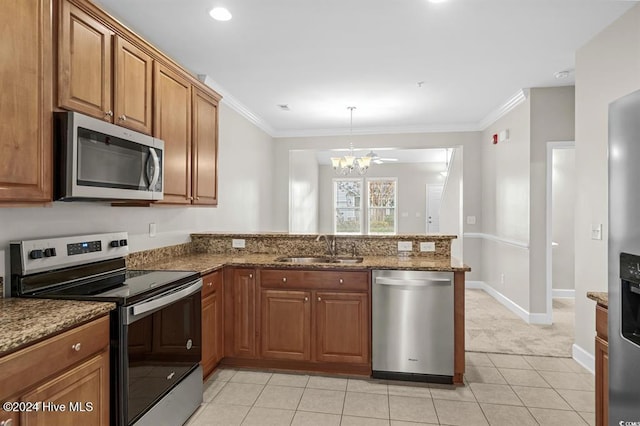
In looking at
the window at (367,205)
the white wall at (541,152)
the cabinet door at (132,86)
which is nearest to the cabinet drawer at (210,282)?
the cabinet door at (132,86)

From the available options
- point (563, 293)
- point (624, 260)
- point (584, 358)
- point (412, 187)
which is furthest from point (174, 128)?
point (412, 187)

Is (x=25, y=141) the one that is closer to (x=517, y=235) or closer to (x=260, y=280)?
(x=260, y=280)

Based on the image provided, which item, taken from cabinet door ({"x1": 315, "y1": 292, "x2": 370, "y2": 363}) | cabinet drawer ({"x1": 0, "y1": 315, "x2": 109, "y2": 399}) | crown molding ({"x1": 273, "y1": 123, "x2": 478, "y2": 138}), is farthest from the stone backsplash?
crown molding ({"x1": 273, "y1": 123, "x2": 478, "y2": 138})

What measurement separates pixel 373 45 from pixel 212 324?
2.62 meters

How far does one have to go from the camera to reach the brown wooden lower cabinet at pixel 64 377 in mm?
1247

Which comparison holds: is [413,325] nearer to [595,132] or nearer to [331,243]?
[331,243]

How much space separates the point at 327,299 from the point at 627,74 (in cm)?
270

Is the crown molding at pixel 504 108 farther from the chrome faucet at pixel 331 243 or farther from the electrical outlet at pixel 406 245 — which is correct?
the chrome faucet at pixel 331 243

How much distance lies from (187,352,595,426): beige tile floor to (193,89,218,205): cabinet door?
1504 mm

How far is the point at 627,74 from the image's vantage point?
261 centimetres

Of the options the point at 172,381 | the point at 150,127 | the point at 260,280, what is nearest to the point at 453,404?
the point at 260,280

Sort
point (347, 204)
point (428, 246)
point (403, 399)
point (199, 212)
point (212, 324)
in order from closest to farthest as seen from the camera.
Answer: point (403, 399), point (212, 324), point (428, 246), point (199, 212), point (347, 204)

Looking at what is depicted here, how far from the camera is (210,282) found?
2.80 meters

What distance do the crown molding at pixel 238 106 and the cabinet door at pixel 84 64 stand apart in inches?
72.0
